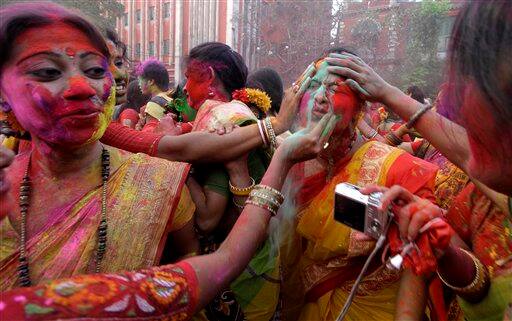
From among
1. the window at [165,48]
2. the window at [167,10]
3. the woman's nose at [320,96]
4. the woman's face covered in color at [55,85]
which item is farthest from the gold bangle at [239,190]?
the window at [167,10]

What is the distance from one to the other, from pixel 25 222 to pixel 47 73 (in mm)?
505

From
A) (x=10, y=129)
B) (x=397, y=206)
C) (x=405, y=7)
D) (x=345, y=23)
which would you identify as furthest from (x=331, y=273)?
(x=405, y=7)

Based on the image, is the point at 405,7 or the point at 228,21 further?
the point at 228,21

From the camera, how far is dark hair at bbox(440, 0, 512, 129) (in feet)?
2.83

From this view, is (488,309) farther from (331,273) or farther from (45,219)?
(45,219)

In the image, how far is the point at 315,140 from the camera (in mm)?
1607

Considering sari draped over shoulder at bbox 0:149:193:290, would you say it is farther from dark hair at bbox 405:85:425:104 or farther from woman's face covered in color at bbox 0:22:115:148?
dark hair at bbox 405:85:425:104

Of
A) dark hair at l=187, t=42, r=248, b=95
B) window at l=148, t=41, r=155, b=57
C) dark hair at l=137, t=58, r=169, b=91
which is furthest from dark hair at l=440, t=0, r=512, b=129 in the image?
window at l=148, t=41, r=155, b=57

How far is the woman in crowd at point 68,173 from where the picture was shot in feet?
4.25

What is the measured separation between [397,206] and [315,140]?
1.81ft

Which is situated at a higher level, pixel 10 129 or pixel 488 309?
pixel 10 129

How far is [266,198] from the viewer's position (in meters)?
1.44

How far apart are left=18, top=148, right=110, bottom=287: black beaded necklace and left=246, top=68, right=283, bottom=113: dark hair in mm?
2684

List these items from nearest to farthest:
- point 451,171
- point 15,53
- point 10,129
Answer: point 15,53 → point 10,129 → point 451,171
